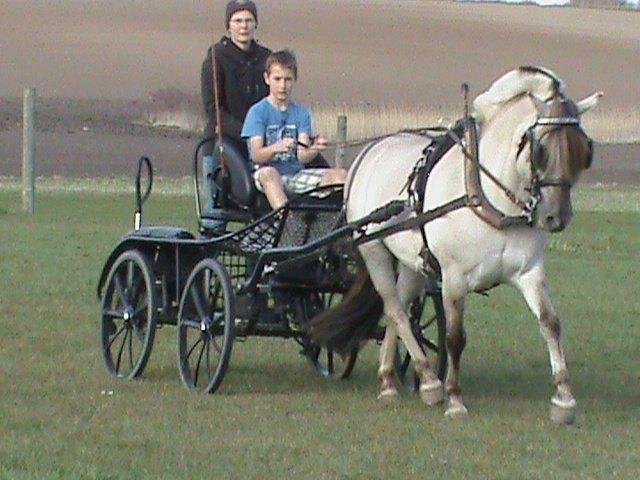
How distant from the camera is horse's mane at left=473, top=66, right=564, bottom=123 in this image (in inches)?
379

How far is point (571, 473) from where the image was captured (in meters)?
8.55

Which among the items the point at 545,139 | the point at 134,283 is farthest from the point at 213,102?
the point at 545,139

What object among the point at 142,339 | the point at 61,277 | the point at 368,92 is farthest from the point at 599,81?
the point at 142,339

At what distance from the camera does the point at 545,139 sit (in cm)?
943

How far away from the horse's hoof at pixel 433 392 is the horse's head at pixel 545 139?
1.30 metres

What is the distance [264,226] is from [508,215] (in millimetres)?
1896

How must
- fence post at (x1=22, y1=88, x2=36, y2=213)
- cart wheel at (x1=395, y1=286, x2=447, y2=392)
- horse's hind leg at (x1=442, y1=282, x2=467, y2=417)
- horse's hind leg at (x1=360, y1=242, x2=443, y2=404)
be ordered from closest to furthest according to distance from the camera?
horse's hind leg at (x1=442, y1=282, x2=467, y2=417)
horse's hind leg at (x1=360, y1=242, x2=443, y2=404)
cart wheel at (x1=395, y1=286, x2=447, y2=392)
fence post at (x1=22, y1=88, x2=36, y2=213)

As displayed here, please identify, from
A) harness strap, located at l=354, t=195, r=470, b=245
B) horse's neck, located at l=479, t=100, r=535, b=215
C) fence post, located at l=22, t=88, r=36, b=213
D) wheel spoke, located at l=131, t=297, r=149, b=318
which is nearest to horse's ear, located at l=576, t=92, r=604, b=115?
horse's neck, located at l=479, t=100, r=535, b=215

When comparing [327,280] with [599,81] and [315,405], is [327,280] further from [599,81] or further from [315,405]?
[599,81]

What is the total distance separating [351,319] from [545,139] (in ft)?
6.34

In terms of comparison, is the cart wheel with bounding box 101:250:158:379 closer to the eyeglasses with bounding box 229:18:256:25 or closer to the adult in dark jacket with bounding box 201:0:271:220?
the adult in dark jacket with bounding box 201:0:271:220

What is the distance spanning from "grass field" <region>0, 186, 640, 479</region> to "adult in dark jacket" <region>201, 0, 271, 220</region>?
1427 mm

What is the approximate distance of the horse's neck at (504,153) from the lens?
380 inches

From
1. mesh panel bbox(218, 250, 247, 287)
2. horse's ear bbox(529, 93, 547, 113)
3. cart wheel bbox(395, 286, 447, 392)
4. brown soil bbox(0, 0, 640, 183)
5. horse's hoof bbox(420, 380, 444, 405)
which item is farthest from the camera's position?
brown soil bbox(0, 0, 640, 183)
